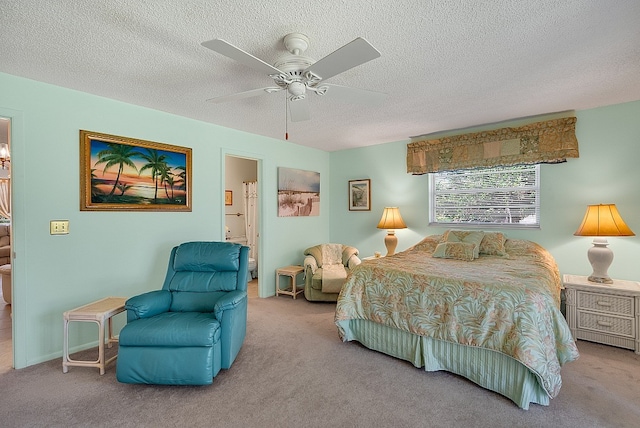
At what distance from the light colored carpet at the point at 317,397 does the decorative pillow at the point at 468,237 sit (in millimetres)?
1270

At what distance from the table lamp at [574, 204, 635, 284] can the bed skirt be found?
1705 millimetres

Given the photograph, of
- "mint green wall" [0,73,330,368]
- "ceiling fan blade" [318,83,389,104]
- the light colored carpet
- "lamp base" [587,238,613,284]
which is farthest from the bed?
"mint green wall" [0,73,330,368]

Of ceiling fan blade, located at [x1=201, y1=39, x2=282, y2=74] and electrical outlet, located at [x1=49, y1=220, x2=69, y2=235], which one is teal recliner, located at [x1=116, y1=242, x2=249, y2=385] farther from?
ceiling fan blade, located at [x1=201, y1=39, x2=282, y2=74]

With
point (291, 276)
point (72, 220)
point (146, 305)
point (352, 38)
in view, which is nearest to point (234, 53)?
point (352, 38)

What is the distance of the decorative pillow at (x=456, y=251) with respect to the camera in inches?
132

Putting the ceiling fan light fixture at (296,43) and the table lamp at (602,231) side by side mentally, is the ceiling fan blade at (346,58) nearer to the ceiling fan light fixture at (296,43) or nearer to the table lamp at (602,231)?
the ceiling fan light fixture at (296,43)

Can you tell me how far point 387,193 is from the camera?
493 centimetres

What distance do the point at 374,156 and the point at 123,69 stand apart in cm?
363

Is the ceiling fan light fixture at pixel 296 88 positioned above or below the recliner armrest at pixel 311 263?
above

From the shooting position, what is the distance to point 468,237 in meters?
3.71

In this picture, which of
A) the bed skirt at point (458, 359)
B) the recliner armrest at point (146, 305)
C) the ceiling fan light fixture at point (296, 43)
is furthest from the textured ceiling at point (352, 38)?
the bed skirt at point (458, 359)

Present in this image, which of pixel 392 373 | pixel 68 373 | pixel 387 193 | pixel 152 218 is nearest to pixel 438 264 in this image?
pixel 392 373

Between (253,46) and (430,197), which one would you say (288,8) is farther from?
(430,197)

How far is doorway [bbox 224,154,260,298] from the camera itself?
5.80 metres
